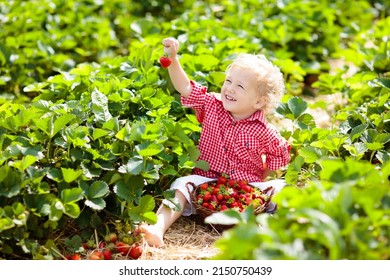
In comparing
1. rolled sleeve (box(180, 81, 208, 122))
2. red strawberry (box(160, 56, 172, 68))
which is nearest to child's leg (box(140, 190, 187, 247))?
rolled sleeve (box(180, 81, 208, 122))

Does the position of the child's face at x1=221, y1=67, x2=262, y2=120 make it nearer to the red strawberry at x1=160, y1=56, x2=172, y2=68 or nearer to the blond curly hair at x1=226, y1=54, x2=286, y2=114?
the blond curly hair at x1=226, y1=54, x2=286, y2=114

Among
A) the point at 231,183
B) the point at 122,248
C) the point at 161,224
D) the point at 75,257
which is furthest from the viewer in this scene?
the point at 231,183

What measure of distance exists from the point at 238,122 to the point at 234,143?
110 mm

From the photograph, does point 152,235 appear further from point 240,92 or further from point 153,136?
point 240,92

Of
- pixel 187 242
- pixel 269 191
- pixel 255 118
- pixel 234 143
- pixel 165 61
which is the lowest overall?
pixel 187 242

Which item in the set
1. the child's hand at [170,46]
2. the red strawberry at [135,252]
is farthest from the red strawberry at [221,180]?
the child's hand at [170,46]

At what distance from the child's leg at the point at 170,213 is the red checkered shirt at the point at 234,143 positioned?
0.47 feet

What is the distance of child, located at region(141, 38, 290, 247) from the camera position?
3033mm

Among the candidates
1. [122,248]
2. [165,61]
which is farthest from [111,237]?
[165,61]

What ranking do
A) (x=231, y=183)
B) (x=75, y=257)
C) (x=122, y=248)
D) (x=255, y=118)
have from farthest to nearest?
(x=255, y=118)
(x=231, y=183)
(x=122, y=248)
(x=75, y=257)

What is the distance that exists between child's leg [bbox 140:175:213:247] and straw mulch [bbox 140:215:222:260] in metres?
0.05

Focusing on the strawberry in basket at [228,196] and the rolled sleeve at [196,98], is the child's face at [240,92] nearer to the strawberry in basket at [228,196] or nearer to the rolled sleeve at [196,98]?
the rolled sleeve at [196,98]

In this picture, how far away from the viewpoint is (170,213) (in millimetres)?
2889
